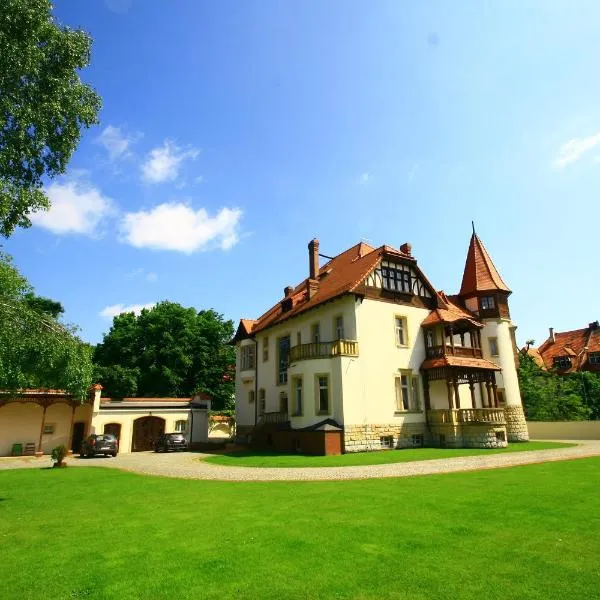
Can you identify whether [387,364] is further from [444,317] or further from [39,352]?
[39,352]

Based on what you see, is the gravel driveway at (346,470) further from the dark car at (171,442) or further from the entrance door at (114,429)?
the entrance door at (114,429)

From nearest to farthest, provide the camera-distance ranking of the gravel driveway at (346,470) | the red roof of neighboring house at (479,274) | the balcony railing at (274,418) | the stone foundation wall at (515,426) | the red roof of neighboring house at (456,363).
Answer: the gravel driveway at (346,470) < the red roof of neighboring house at (456,363) < the balcony railing at (274,418) < the stone foundation wall at (515,426) < the red roof of neighboring house at (479,274)

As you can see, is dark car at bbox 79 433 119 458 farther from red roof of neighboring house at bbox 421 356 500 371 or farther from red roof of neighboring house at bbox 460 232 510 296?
red roof of neighboring house at bbox 460 232 510 296

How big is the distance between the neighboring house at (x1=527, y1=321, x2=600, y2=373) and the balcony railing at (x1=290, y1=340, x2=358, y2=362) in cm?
3521

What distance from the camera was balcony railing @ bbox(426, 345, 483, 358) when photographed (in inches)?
1070

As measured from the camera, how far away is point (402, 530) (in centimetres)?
729

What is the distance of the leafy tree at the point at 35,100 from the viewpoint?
12516 mm

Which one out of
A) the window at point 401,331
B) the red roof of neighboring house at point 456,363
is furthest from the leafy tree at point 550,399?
the window at point 401,331

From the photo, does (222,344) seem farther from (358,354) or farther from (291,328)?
(358,354)

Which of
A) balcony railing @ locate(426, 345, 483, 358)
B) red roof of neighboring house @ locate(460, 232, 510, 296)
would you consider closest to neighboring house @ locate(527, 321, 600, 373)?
red roof of neighboring house @ locate(460, 232, 510, 296)

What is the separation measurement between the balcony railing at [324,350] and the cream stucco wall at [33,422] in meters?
17.6

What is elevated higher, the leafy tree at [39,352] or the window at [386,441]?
the leafy tree at [39,352]

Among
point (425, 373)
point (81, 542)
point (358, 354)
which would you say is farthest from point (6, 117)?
point (425, 373)

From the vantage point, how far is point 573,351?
5506 centimetres
